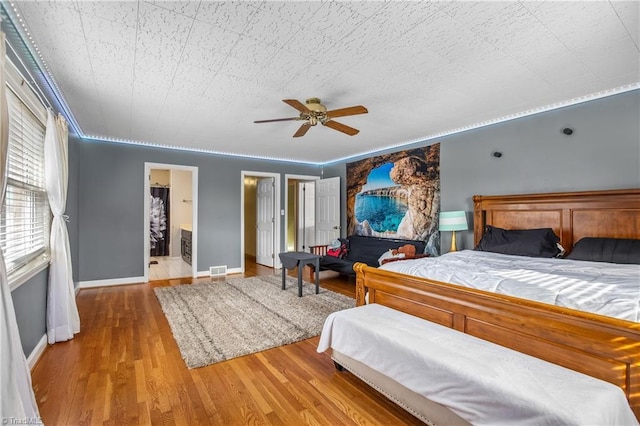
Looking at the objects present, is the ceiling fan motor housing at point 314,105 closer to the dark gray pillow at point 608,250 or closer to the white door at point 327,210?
the dark gray pillow at point 608,250

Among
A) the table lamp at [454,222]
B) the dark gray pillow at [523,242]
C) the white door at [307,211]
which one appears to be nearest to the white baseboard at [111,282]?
the white door at [307,211]

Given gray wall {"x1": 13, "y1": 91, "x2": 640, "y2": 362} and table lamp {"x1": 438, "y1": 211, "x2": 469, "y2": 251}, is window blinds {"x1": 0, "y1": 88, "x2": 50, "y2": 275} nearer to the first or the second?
gray wall {"x1": 13, "y1": 91, "x2": 640, "y2": 362}

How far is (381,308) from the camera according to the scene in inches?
94.7

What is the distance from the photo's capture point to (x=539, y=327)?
1.66 metres

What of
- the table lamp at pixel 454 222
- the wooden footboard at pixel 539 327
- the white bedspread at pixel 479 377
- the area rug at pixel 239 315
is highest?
the table lamp at pixel 454 222

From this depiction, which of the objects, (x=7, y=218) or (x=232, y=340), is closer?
(x=7, y=218)

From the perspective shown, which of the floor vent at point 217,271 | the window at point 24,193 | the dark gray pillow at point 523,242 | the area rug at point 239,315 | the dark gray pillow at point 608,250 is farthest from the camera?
the floor vent at point 217,271

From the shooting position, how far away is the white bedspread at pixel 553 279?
1579mm

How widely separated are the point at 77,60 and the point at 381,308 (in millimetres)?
3018

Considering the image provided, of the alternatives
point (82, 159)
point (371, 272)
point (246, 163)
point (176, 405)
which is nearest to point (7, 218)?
point (176, 405)

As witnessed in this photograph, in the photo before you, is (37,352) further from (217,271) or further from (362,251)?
(362,251)

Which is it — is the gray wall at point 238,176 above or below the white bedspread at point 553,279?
above

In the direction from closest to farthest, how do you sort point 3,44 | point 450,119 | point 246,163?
point 3,44
point 450,119
point 246,163

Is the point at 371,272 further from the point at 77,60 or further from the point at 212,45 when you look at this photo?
the point at 77,60
